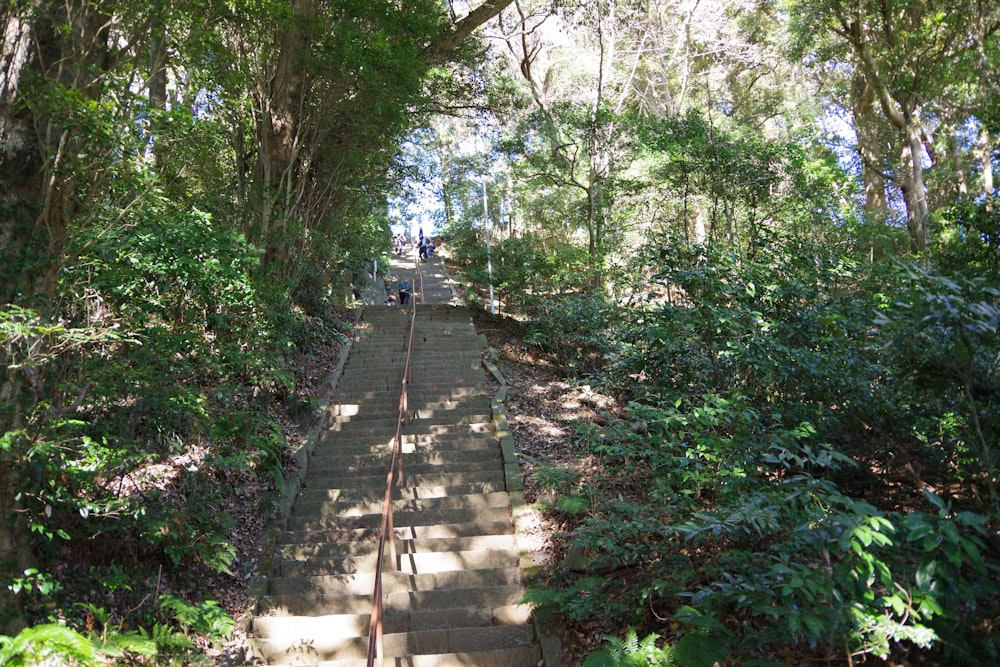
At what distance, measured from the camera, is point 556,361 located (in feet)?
40.8

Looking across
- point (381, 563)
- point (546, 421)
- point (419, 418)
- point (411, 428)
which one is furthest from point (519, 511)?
point (419, 418)

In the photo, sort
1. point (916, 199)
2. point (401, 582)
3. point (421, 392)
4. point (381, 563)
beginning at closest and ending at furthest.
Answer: point (381, 563) → point (401, 582) → point (421, 392) → point (916, 199)

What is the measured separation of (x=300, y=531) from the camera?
705 centimetres

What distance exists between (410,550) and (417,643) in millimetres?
1332

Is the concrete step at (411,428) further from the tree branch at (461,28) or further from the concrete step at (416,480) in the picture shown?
the tree branch at (461,28)

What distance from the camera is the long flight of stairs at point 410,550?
5309 mm

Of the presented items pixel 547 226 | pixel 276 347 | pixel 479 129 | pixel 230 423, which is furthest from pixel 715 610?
pixel 547 226

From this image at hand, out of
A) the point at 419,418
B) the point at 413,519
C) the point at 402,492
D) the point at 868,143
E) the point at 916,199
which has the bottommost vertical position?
the point at 413,519

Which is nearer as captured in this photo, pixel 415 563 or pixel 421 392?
pixel 415 563

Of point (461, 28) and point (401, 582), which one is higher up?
point (461, 28)

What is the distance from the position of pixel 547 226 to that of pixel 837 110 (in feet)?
30.7

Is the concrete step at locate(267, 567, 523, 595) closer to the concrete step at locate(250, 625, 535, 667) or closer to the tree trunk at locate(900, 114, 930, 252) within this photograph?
the concrete step at locate(250, 625, 535, 667)

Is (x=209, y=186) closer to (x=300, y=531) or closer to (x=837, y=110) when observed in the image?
(x=300, y=531)

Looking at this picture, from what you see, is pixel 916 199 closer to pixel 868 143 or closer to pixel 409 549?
pixel 868 143
